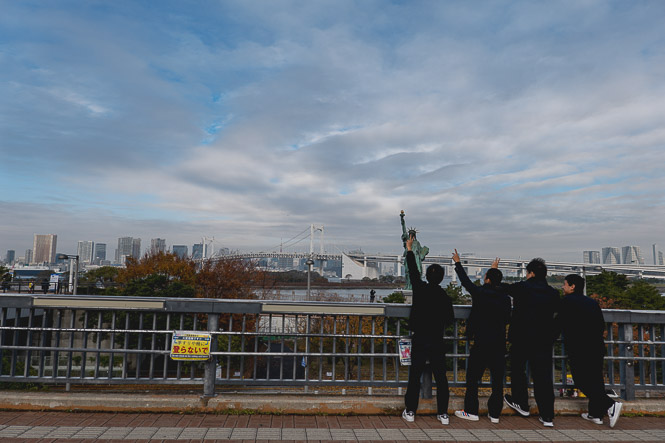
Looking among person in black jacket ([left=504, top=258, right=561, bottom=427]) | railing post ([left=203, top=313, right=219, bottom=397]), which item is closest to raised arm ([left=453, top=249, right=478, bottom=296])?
person in black jacket ([left=504, top=258, right=561, bottom=427])

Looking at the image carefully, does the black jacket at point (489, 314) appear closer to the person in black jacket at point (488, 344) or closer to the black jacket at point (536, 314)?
the person in black jacket at point (488, 344)

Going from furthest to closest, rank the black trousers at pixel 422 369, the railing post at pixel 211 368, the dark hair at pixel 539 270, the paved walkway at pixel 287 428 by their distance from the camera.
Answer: the railing post at pixel 211 368 < the dark hair at pixel 539 270 < the black trousers at pixel 422 369 < the paved walkway at pixel 287 428

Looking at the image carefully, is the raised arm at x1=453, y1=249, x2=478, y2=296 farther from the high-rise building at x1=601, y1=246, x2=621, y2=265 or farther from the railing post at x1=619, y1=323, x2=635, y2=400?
the high-rise building at x1=601, y1=246, x2=621, y2=265

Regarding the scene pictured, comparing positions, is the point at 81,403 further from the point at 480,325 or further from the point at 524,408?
the point at 524,408

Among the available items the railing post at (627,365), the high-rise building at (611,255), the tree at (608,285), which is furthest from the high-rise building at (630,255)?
the railing post at (627,365)

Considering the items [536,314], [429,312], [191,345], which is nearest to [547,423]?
[536,314]

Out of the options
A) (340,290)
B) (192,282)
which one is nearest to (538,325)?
(192,282)

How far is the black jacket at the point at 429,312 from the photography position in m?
4.66

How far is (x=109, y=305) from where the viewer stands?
4785 mm

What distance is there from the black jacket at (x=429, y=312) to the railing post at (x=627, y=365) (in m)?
2.17

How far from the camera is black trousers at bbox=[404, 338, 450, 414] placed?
4668 mm

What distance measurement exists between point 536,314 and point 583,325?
0.48 metres

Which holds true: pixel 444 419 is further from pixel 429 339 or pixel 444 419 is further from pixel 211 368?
pixel 211 368

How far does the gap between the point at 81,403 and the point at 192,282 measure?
3809cm
